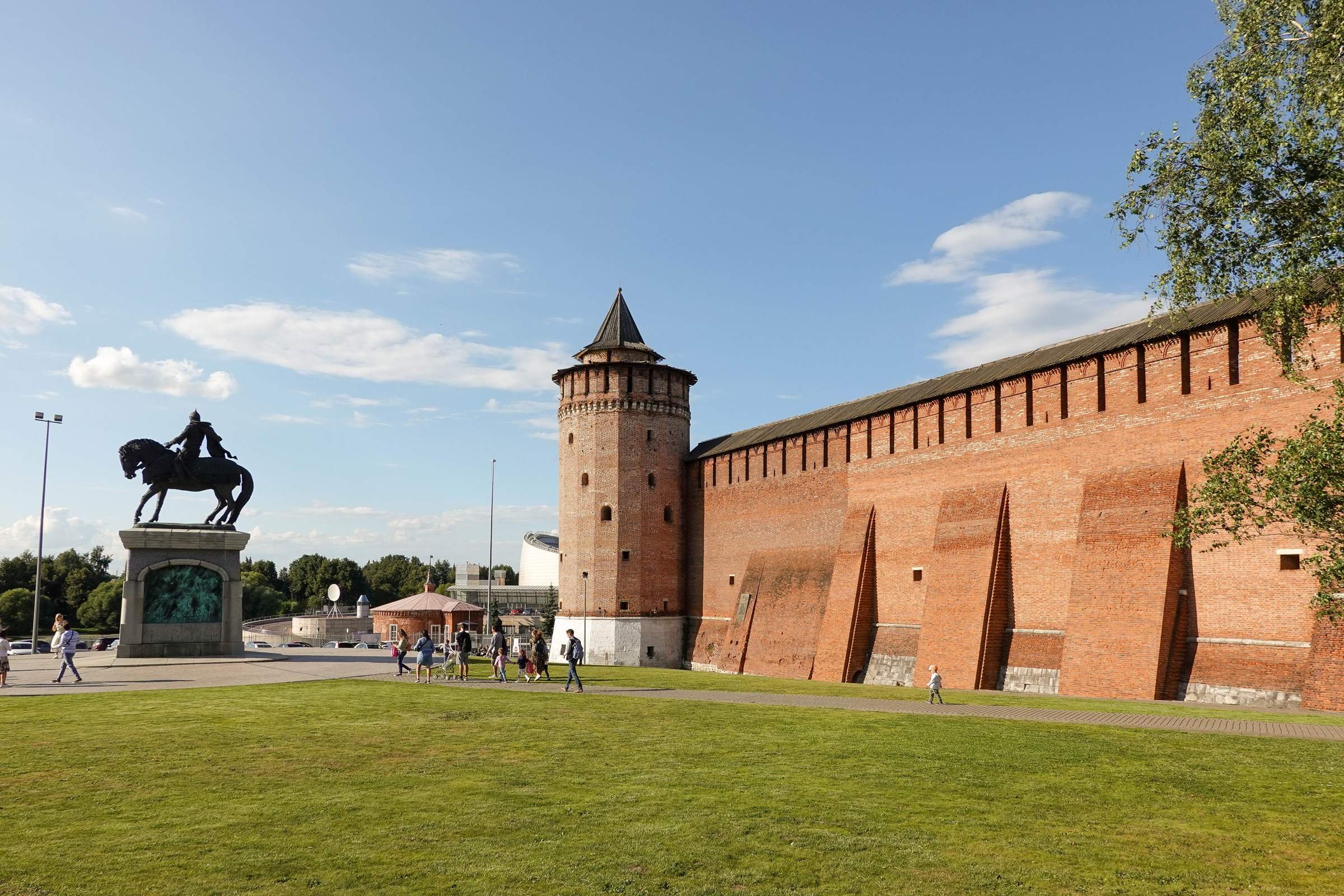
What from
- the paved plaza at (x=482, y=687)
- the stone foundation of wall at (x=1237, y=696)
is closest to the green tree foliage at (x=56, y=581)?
the paved plaza at (x=482, y=687)

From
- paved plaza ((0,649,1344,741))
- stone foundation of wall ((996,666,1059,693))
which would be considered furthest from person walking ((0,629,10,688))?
stone foundation of wall ((996,666,1059,693))

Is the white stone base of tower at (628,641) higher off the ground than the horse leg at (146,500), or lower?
lower

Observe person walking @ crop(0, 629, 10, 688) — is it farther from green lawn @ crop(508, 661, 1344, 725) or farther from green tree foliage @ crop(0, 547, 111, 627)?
green tree foliage @ crop(0, 547, 111, 627)

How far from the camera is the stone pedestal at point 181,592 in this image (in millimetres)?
24141

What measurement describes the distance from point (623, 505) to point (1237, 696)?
23734 millimetres

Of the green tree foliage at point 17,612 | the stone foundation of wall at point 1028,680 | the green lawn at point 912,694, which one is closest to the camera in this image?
the green lawn at point 912,694

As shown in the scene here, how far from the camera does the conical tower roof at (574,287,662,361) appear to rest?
3953 centimetres

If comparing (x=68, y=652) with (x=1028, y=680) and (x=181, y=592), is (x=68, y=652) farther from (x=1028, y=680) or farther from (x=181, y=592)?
(x=1028, y=680)

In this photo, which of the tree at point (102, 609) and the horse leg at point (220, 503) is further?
the tree at point (102, 609)

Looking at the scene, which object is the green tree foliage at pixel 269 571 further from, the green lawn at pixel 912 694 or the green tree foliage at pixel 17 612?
the green lawn at pixel 912 694

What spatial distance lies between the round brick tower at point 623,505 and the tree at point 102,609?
50.2 m

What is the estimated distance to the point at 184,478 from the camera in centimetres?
2581

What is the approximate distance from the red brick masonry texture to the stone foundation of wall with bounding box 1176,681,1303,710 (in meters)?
0.13

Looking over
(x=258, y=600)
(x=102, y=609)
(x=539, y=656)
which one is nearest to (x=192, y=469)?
(x=539, y=656)
